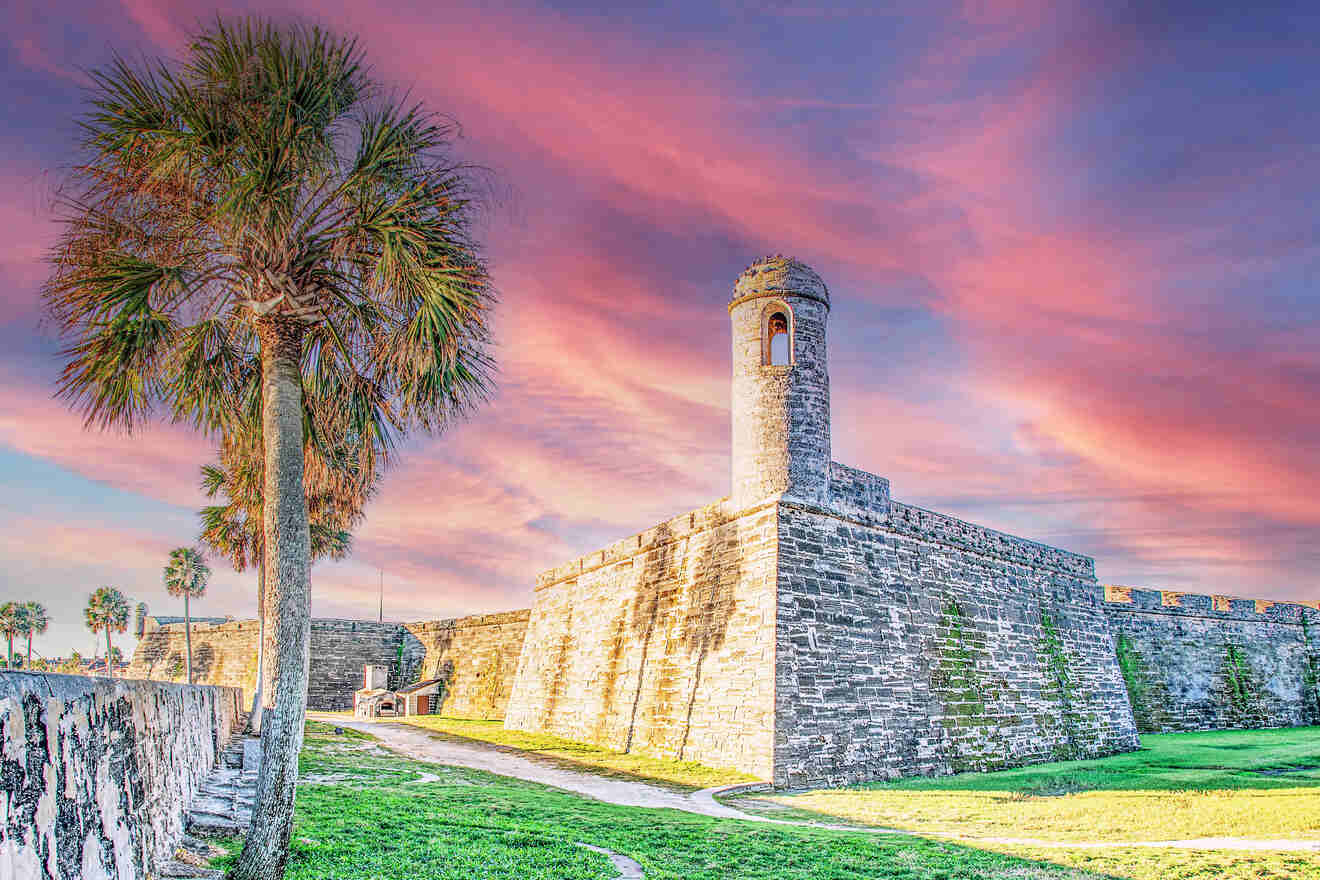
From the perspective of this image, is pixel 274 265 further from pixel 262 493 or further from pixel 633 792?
pixel 633 792

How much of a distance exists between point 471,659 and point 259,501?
20280 mm

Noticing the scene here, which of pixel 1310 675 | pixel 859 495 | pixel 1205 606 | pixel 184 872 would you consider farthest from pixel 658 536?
pixel 1310 675

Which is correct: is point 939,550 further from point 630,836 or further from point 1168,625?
point 1168,625

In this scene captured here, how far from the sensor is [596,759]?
57.5ft

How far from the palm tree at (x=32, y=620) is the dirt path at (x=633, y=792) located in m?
53.0

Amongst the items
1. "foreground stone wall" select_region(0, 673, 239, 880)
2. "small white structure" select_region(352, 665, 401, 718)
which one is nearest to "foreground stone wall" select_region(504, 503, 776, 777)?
"small white structure" select_region(352, 665, 401, 718)

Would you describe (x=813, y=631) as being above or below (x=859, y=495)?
below

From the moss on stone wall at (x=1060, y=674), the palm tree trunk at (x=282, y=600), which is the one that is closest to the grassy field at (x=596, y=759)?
the palm tree trunk at (x=282, y=600)

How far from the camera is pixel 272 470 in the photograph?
6.91 metres

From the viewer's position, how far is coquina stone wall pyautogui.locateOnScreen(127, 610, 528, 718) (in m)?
31.2

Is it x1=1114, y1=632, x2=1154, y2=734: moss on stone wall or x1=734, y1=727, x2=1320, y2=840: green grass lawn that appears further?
x1=1114, y1=632, x2=1154, y2=734: moss on stone wall

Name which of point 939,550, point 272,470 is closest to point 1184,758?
point 939,550

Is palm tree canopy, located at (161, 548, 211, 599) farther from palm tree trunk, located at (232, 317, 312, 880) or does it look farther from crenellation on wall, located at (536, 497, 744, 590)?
palm tree trunk, located at (232, 317, 312, 880)

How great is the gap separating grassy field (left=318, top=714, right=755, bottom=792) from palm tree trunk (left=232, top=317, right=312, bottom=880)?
842 cm
